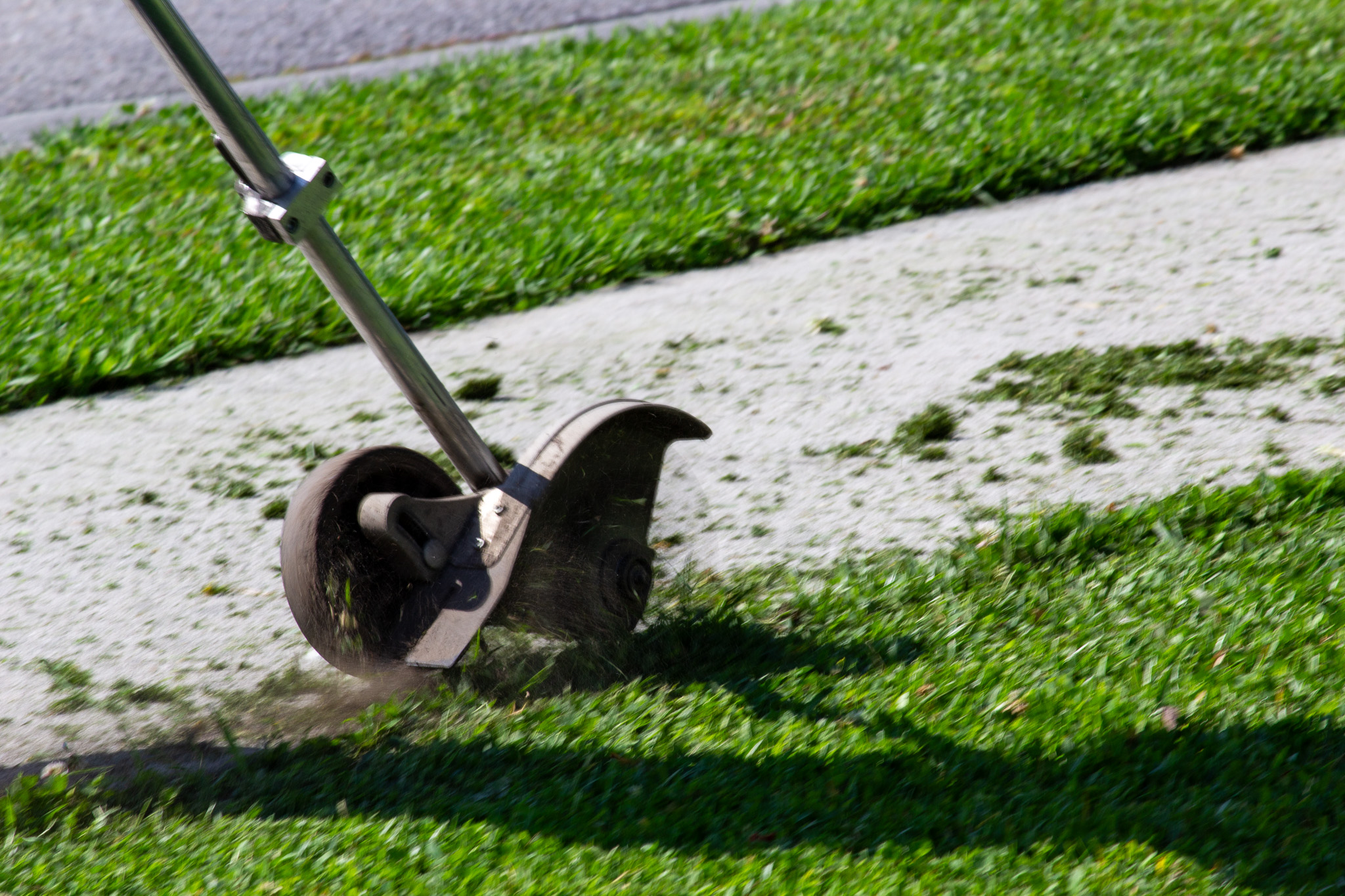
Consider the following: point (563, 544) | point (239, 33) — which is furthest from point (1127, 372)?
point (239, 33)

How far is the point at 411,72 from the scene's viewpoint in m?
7.92

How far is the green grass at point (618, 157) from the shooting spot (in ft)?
17.2

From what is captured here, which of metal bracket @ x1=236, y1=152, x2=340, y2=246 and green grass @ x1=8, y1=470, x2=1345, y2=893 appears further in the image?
metal bracket @ x1=236, y1=152, x2=340, y2=246

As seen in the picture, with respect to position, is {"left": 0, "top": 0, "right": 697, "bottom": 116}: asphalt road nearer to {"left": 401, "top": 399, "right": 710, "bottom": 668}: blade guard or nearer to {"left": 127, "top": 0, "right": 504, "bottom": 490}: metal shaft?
{"left": 127, "top": 0, "right": 504, "bottom": 490}: metal shaft

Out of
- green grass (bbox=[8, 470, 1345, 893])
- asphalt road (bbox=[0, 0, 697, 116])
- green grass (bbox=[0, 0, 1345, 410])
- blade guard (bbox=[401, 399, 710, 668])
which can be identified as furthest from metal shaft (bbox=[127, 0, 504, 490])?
asphalt road (bbox=[0, 0, 697, 116])

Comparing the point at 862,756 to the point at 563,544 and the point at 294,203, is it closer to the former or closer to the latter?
the point at 563,544

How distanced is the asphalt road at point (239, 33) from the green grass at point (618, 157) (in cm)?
99

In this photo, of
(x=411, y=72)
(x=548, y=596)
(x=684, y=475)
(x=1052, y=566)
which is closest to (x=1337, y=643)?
(x=1052, y=566)

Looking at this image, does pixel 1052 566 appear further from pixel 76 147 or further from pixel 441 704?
pixel 76 147

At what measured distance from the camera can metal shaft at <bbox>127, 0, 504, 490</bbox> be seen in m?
2.56

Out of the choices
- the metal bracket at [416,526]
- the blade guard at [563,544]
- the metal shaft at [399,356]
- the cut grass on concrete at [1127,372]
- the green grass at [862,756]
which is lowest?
the cut grass on concrete at [1127,372]

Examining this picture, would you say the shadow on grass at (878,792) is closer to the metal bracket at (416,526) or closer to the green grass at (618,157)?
the metal bracket at (416,526)

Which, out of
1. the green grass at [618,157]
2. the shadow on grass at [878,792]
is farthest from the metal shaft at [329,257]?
the green grass at [618,157]

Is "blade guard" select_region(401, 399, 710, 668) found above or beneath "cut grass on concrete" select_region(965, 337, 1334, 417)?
above
